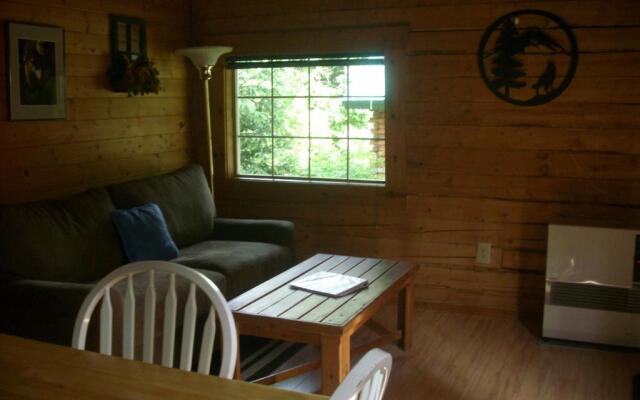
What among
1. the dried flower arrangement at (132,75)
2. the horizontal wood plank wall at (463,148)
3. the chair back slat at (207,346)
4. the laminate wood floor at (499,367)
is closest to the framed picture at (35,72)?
the dried flower arrangement at (132,75)

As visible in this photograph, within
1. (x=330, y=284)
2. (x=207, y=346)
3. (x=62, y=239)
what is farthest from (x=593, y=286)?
(x=207, y=346)

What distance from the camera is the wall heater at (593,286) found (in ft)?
12.7

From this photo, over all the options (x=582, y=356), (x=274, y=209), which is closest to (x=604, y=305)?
(x=582, y=356)

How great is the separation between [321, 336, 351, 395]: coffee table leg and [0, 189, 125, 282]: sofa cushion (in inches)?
51.1

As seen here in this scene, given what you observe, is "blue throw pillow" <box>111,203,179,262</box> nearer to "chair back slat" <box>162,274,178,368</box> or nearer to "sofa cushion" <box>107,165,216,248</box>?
"sofa cushion" <box>107,165,216,248</box>

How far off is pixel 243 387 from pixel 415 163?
3213mm

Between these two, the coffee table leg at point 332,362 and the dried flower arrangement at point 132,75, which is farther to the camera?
the dried flower arrangement at point 132,75

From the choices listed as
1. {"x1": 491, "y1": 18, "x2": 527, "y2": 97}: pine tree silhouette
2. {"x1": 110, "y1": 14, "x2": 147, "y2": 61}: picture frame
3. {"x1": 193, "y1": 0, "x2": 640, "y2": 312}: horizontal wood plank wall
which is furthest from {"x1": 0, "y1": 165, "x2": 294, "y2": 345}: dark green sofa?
{"x1": 491, "y1": 18, "x2": 527, "y2": 97}: pine tree silhouette

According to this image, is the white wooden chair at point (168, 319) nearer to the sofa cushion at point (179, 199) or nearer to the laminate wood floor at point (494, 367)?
the laminate wood floor at point (494, 367)

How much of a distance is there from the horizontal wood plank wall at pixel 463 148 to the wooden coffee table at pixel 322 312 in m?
0.85

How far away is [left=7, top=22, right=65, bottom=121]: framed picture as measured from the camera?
3547 mm

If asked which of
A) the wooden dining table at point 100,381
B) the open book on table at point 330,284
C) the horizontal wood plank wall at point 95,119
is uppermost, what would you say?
the horizontal wood plank wall at point 95,119

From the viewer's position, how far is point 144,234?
3828 millimetres

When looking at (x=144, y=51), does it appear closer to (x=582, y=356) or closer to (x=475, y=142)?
(x=475, y=142)
